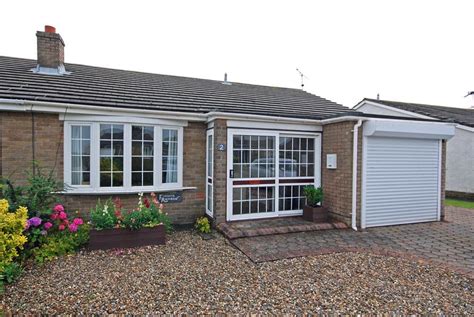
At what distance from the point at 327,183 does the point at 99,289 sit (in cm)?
631

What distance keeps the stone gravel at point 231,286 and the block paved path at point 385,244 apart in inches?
13.5

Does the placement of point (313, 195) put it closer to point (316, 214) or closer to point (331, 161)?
point (316, 214)

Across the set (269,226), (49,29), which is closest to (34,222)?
(269,226)

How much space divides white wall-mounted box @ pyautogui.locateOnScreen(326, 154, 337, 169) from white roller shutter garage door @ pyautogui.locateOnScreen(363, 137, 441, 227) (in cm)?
80

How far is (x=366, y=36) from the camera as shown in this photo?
9680mm

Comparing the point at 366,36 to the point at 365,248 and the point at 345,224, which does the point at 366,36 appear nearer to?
the point at 345,224

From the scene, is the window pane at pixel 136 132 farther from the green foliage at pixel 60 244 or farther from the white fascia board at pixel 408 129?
the white fascia board at pixel 408 129

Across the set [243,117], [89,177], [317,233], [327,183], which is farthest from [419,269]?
[89,177]

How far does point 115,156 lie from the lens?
6.62 metres

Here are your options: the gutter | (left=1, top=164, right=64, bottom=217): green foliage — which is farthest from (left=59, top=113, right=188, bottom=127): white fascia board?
the gutter

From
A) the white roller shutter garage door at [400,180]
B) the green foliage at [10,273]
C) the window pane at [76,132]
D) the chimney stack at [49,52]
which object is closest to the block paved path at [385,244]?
the white roller shutter garage door at [400,180]

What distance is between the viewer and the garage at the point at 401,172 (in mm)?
7051

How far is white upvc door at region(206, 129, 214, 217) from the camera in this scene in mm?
7121

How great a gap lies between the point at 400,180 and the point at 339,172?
70.3 inches
